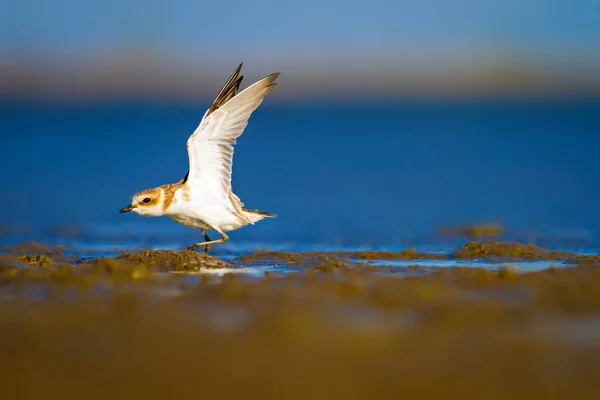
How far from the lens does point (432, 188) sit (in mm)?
18312

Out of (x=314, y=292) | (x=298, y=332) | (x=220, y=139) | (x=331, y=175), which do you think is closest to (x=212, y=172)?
(x=220, y=139)

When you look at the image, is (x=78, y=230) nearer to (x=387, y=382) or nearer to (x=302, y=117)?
(x=387, y=382)

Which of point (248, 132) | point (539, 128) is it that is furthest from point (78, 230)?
point (539, 128)

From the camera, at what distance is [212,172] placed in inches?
391

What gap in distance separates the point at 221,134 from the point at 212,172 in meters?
0.50

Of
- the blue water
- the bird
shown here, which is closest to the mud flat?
the bird

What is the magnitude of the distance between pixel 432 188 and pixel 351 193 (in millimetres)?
1841

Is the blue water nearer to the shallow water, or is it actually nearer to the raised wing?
the shallow water

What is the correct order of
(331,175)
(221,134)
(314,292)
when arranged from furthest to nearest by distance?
(331,175) < (221,134) < (314,292)

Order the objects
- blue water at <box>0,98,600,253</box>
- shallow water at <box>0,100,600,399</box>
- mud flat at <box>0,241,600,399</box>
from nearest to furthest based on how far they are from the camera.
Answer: mud flat at <box>0,241,600,399</box> < shallow water at <box>0,100,600,399</box> < blue water at <box>0,98,600,253</box>

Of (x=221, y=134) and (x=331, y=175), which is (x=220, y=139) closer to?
(x=221, y=134)

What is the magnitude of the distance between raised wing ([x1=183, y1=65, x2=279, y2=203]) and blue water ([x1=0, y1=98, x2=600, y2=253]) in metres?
1.40

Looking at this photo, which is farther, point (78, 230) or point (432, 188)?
point (432, 188)

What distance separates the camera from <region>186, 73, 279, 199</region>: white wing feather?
9516 millimetres
